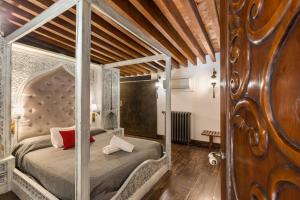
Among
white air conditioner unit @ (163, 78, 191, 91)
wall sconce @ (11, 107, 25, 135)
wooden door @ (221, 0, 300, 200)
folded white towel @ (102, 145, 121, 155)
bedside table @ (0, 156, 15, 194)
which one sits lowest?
bedside table @ (0, 156, 15, 194)

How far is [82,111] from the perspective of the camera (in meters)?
1.10

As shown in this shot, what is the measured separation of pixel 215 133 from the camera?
370 centimetres

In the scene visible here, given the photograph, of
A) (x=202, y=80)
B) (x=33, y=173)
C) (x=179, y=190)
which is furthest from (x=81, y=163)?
(x=202, y=80)

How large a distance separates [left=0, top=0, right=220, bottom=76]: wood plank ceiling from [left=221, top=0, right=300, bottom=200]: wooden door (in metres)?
1.46

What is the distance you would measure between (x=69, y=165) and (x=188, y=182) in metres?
1.79

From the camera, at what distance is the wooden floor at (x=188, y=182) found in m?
1.95

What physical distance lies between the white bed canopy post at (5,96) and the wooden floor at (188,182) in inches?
27.1

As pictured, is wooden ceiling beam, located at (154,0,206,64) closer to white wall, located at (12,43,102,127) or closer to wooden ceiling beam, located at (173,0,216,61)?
wooden ceiling beam, located at (173,0,216,61)

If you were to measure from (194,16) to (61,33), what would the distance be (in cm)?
197

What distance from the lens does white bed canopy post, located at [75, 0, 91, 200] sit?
3.62 feet

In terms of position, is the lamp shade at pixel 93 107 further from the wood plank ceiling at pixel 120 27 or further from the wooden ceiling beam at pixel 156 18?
the wooden ceiling beam at pixel 156 18

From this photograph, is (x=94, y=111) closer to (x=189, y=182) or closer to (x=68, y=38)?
(x=68, y=38)

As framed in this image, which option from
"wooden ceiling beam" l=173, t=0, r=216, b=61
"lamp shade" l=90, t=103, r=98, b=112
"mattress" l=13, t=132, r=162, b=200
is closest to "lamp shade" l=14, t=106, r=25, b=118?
"mattress" l=13, t=132, r=162, b=200

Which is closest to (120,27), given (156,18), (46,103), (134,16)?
(134,16)
